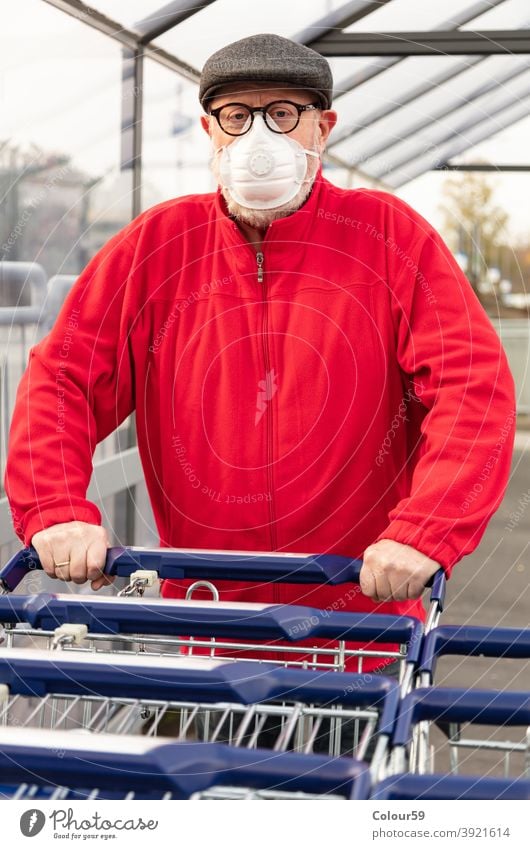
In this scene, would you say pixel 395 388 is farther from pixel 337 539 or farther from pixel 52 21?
pixel 52 21

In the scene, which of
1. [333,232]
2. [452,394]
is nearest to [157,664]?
[452,394]

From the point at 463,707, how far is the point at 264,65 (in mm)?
926

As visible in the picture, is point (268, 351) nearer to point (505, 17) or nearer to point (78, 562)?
point (78, 562)

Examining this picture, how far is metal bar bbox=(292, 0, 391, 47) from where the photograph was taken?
3.46 meters

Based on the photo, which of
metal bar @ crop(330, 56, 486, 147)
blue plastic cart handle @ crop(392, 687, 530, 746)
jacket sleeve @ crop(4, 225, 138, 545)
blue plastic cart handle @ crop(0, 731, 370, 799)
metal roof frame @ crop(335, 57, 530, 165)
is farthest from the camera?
metal roof frame @ crop(335, 57, 530, 165)

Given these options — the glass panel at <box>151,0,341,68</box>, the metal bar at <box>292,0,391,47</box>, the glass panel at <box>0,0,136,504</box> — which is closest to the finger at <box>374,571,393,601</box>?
the glass panel at <box>0,0,136,504</box>

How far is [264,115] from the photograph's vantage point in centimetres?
148

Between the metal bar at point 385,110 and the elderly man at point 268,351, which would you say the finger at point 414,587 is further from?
the metal bar at point 385,110

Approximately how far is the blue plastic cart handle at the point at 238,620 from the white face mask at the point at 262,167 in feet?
2.22

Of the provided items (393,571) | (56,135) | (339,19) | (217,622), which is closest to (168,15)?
(56,135)

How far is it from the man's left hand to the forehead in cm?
65

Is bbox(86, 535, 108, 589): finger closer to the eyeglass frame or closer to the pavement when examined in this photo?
the eyeglass frame

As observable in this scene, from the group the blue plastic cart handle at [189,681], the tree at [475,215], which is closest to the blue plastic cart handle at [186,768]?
the blue plastic cart handle at [189,681]

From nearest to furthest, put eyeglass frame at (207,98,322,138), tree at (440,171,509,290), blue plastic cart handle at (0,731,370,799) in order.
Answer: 1. blue plastic cart handle at (0,731,370,799)
2. eyeglass frame at (207,98,322,138)
3. tree at (440,171,509,290)
